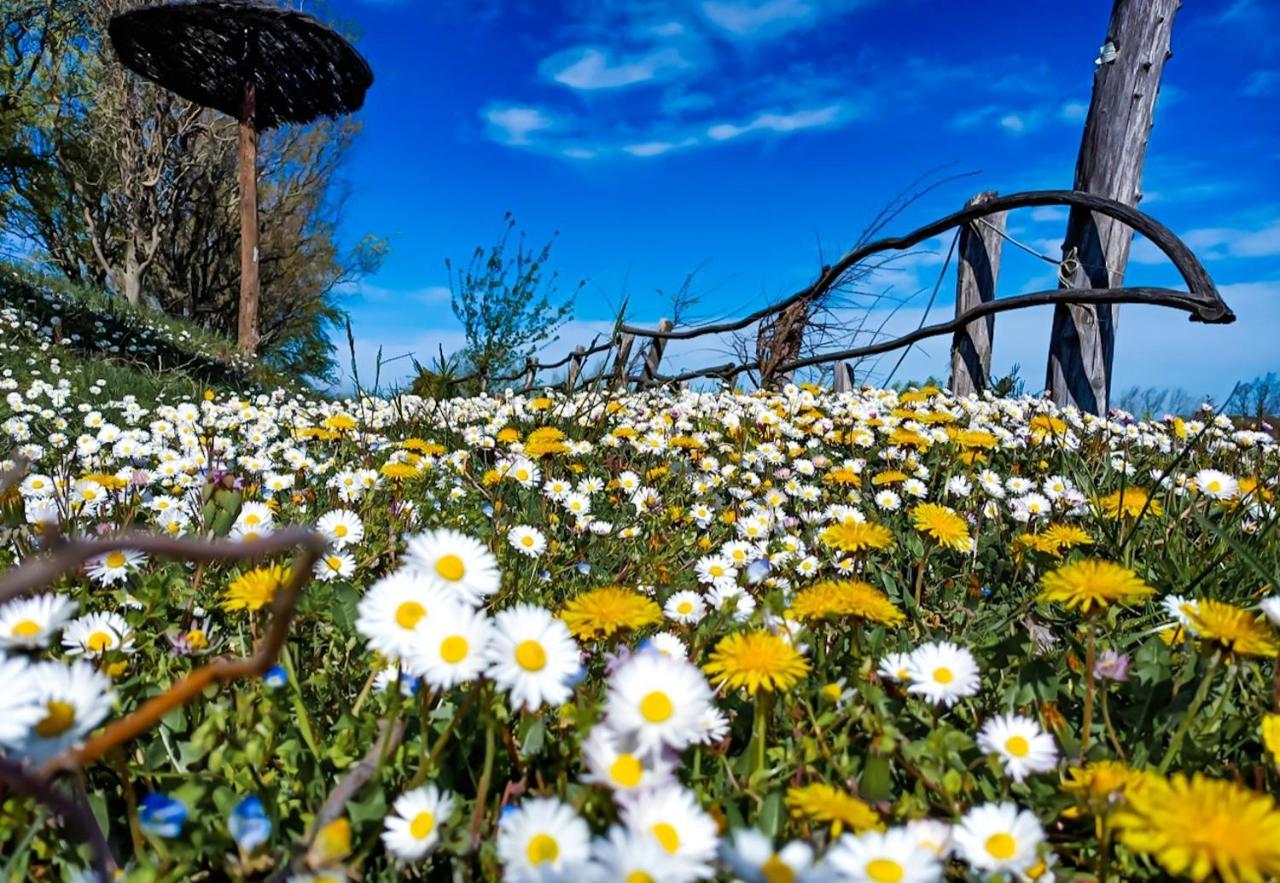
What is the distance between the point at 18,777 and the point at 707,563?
1.79 meters

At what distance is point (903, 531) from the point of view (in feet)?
8.48

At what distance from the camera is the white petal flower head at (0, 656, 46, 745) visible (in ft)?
2.06

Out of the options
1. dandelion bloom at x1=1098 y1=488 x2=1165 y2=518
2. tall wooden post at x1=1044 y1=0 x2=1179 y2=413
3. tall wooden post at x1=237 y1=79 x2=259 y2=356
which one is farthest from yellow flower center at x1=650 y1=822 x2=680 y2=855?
tall wooden post at x1=237 y1=79 x2=259 y2=356

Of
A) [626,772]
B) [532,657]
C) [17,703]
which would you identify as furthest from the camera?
[532,657]

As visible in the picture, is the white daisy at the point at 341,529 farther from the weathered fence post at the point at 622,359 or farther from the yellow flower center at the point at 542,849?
the weathered fence post at the point at 622,359

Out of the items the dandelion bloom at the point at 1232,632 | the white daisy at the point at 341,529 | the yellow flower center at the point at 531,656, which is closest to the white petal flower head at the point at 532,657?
the yellow flower center at the point at 531,656

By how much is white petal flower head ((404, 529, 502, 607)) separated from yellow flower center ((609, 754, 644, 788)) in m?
0.28

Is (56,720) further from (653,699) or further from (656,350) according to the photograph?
(656,350)

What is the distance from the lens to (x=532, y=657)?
872 millimetres

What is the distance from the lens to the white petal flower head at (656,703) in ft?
2.56

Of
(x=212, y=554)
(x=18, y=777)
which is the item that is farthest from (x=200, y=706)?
(x=212, y=554)

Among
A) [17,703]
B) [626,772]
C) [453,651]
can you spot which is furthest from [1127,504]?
[17,703]

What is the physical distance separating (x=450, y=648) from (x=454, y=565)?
180 mm

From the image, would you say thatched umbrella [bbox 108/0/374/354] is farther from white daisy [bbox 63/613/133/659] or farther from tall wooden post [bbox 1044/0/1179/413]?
white daisy [bbox 63/613/133/659]
